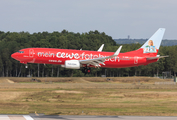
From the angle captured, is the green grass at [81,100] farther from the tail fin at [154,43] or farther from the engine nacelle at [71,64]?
the tail fin at [154,43]

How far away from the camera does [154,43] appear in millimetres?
60656

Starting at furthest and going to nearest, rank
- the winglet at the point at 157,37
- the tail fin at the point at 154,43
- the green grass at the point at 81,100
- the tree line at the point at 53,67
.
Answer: the tree line at the point at 53,67 < the winglet at the point at 157,37 < the tail fin at the point at 154,43 < the green grass at the point at 81,100

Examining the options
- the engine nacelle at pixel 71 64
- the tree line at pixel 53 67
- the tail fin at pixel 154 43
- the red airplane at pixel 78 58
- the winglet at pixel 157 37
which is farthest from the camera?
the tree line at pixel 53 67

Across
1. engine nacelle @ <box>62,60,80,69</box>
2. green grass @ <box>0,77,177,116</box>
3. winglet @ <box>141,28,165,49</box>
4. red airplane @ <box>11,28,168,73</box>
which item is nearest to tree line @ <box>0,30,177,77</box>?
winglet @ <box>141,28,165,49</box>

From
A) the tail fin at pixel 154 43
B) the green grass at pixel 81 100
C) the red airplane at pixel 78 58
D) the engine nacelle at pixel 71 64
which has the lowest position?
the green grass at pixel 81 100

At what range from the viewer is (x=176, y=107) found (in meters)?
35.5

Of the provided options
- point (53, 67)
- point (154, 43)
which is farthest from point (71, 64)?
point (53, 67)

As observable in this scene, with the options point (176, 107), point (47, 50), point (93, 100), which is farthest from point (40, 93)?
point (176, 107)

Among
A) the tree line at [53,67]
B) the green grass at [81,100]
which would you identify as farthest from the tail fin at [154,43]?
the tree line at [53,67]

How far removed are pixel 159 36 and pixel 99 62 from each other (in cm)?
1507

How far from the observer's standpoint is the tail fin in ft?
196

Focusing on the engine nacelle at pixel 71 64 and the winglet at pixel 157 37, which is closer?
the engine nacelle at pixel 71 64

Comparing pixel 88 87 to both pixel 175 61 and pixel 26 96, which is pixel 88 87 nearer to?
pixel 26 96

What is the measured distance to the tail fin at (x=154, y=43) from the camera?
59656 millimetres
